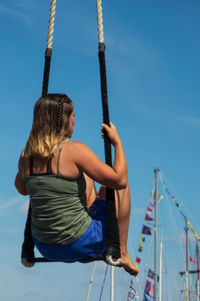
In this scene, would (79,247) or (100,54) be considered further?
(100,54)

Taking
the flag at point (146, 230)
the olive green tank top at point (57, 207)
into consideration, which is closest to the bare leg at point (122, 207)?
the olive green tank top at point (57, 207)

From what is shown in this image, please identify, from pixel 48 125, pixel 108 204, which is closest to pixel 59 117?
pixel 48 125

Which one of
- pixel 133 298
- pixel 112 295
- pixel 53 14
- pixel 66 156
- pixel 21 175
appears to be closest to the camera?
pixel 66 156

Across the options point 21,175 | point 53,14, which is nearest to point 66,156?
point 21,175

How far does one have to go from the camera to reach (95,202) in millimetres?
4883

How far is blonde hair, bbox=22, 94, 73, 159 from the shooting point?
448 centimetres

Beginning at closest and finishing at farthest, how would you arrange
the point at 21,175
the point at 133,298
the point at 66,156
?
the point at 66,156 < the point at 21,175 < the point at 133,298

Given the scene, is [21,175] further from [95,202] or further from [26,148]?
[95,202]

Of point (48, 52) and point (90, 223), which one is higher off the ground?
point (48, 52)

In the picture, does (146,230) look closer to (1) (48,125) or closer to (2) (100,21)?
(2) (100,21)

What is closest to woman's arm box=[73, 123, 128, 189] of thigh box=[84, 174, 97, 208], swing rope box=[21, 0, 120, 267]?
swing rope box=[21, 0, 120, 267]

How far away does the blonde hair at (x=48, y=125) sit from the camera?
4.48 metres

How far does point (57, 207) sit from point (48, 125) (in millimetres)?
701

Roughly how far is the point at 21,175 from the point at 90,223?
0.77 metres
